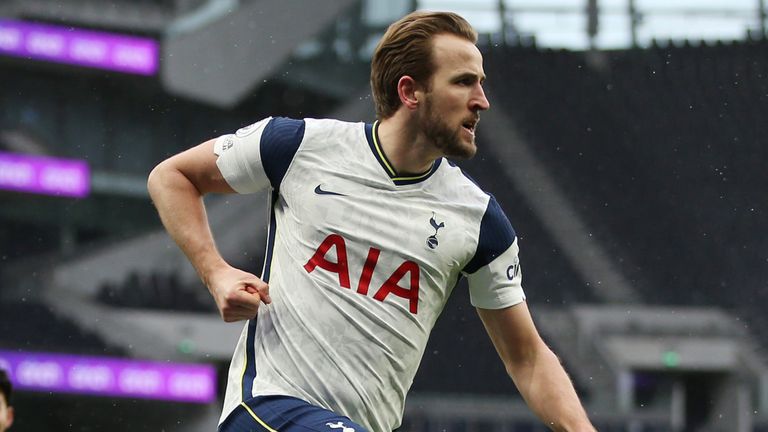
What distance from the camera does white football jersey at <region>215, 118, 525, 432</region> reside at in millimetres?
2730

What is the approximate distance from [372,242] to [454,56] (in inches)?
18.2

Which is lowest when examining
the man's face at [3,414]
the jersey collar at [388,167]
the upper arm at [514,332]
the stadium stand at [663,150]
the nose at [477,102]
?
the stadium stand at [663,150]

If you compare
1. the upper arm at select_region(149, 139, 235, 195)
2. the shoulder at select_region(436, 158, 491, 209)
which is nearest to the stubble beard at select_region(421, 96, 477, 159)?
the shoulder at select_region(436, 158, 491, 209)

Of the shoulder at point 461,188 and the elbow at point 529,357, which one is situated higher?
the shoulder at point 461,188

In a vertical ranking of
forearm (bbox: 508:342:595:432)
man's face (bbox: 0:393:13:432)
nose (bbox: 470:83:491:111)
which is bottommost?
man's face (bbox: 0:393:13:432)

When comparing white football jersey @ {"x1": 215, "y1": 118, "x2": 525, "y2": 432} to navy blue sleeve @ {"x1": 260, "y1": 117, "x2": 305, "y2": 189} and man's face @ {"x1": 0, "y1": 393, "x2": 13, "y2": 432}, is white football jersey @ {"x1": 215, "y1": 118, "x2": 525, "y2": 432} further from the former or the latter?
man's face @ {"x1": 0, "y1": 393, "x2": 13, "y2": 432}

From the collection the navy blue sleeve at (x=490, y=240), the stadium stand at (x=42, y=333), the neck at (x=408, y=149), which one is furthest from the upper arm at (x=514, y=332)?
the stadium stand at (x=42, y=333)

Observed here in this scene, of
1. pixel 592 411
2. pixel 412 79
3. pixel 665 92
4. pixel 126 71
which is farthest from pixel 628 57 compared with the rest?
pixel 412 79

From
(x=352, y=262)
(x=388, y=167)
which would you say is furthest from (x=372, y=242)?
(x=388, y=167)

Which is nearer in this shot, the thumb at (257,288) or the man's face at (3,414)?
the thumb at (257,288)

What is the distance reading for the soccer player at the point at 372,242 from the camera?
2732 mm

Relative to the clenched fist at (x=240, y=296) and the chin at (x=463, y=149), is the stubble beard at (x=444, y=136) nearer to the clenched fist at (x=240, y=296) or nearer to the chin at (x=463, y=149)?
the chin at (x=463, y=149)

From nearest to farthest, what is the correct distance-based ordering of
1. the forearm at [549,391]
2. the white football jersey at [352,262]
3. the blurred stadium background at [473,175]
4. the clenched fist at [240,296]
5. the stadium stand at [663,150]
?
the clenched fist at [240,296], the white football jersey at [352,262], the forearm at [549,391], the blurred stadium background at [473,175], the stadium stand at [663,150]

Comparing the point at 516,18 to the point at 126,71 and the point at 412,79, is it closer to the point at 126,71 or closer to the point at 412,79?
the point at 126,71
